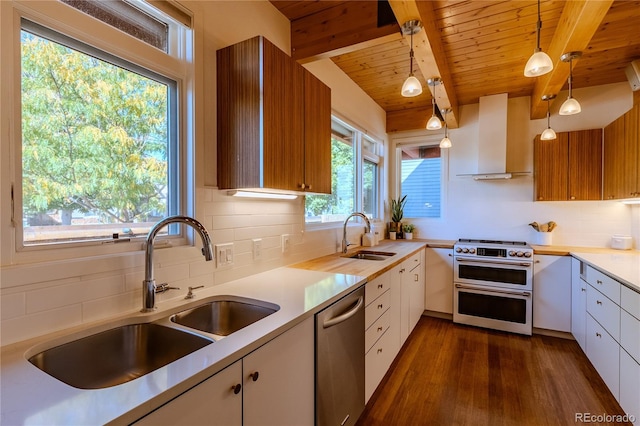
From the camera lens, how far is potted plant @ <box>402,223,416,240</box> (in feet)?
13.4

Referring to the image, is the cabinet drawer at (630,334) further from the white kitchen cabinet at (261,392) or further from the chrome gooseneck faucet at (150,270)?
the chrome gooseneck faucet at (150,270)

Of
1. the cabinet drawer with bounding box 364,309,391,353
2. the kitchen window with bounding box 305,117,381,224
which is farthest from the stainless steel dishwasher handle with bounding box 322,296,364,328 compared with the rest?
the kitchen window with bounding box 305,117,381,224

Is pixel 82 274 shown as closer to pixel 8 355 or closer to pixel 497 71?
pixel 8 355

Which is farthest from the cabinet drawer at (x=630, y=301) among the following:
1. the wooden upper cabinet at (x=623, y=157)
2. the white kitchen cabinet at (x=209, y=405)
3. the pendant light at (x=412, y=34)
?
the white kitchen cabinet at (x=209, y=405)

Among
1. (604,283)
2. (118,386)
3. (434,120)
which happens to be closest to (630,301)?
(604,283)

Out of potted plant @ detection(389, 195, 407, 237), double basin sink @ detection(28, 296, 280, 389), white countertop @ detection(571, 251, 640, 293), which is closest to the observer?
double basin sink @ detection(28, 296, 280, 389)

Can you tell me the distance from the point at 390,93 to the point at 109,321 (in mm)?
3432

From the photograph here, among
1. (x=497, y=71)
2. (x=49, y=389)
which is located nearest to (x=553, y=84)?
(x=497, y=71)

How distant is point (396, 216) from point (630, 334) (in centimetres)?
265

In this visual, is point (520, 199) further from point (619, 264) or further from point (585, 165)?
point (619, 264)

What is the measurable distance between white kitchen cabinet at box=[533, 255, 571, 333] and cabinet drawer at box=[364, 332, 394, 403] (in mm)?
1849

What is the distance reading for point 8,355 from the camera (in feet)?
2.81

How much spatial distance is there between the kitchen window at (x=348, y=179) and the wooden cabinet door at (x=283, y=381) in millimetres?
1371

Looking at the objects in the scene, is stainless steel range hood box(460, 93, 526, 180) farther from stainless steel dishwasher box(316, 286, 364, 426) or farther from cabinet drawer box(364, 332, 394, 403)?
stainless steel dishwasher box(316, 286, 364, 426)
